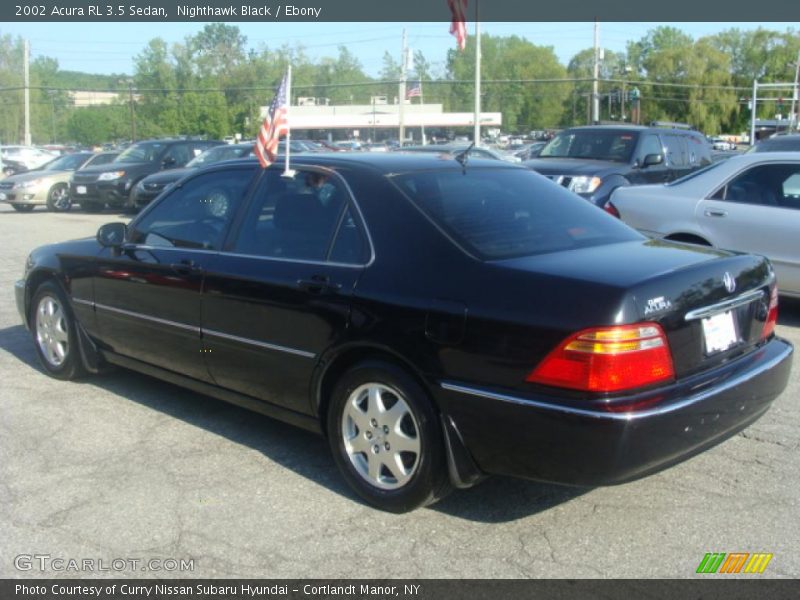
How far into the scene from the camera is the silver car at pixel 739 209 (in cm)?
725

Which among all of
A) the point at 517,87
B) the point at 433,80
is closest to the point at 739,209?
the point at 433,80

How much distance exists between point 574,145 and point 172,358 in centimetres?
902

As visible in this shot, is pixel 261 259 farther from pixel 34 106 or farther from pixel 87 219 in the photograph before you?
pixel 34 106

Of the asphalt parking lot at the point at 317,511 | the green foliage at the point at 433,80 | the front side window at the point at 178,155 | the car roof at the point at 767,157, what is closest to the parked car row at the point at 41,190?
the front side window at the point at 178,155

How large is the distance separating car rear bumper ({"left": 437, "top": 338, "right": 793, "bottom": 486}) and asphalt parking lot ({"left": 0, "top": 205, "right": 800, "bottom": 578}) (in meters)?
0.37

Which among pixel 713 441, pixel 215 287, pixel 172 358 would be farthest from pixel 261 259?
pixel 713 441

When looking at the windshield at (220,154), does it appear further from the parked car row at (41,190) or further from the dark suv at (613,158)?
the dark suv at (613,158)

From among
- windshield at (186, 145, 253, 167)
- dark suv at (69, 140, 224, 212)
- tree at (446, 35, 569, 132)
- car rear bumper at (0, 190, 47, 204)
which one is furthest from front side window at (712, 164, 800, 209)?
tree at (446, 35, 569, 132)

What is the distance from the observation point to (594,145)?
1246 cm

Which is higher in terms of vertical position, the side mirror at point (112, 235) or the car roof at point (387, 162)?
the car roof at point (387, 162)
